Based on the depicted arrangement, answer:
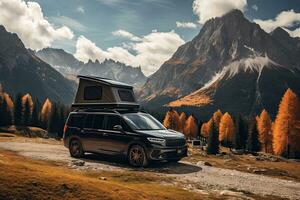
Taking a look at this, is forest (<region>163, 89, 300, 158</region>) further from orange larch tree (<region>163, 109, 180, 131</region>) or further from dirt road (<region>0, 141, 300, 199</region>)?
dirt road (<region>0, 141, 300, 199</region>)

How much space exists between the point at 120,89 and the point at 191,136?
13032cm

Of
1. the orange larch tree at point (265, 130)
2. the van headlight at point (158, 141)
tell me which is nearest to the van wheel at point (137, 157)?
the van headlight at point (158, 141)

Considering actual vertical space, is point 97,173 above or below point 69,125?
below

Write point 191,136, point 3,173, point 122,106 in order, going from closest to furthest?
point 3,173
point 122,106
point 191,136

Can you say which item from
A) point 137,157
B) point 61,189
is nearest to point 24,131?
point 137,157

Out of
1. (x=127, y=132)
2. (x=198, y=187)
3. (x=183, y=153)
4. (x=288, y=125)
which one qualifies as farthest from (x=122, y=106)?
(x=288, y=125)

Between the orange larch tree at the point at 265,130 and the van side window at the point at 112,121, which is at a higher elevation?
the orange larch tree at the point at 265,130

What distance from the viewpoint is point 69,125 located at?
2286cm

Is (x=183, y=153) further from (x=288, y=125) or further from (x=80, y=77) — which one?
(x=288, y=125)

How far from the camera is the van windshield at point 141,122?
65.7ft

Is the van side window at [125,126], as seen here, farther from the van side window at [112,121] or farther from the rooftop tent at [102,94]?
the rooftop tent at [102,94]

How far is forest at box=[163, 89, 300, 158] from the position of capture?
81.1 meters

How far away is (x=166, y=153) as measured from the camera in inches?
742

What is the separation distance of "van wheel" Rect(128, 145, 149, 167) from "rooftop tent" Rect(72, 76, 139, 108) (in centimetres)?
328
